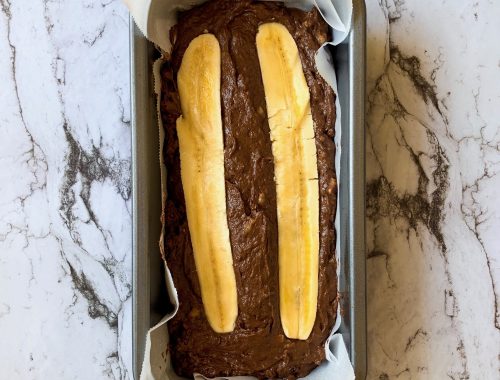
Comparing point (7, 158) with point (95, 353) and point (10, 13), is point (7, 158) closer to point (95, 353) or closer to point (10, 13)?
point (10, 13)

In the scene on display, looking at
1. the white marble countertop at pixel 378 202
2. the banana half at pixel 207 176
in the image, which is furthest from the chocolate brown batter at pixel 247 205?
the white marble countertop at pixel 378 202

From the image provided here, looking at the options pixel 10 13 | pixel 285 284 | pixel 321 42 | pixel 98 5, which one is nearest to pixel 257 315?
pixel 285 284

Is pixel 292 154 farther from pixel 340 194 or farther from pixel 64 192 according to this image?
pixel 64 192

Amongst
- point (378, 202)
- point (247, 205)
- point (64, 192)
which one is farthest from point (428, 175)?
point (64, 192)

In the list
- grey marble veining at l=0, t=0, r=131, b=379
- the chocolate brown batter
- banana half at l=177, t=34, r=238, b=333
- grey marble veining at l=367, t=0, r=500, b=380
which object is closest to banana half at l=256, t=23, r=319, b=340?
the chocolate brown batter

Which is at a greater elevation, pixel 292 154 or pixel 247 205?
pixel 292 154

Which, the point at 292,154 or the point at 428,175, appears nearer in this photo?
the point at 292,154
